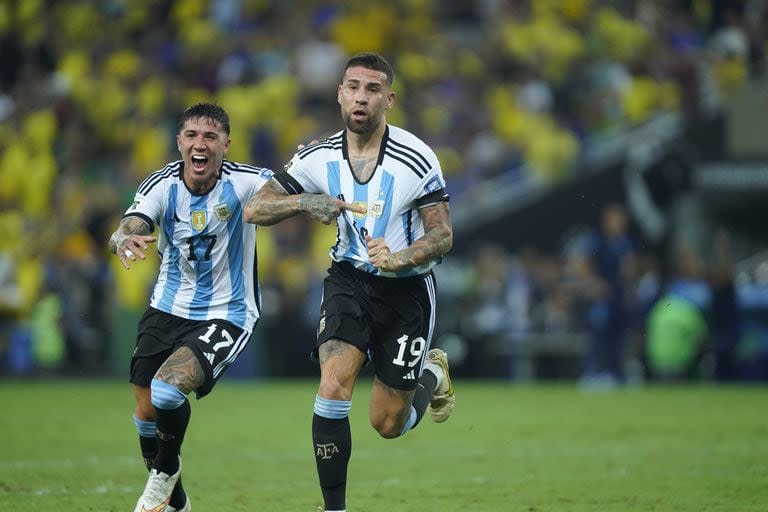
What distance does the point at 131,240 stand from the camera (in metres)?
7.39

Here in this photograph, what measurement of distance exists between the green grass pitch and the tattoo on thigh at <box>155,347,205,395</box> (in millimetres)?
1009

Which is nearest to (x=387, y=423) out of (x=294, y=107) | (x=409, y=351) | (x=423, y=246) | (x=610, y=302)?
(x=409, y=351)

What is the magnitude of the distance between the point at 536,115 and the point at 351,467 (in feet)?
40.5

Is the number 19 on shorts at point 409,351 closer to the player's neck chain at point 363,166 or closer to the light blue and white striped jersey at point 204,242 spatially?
the player's neck chain at point 363,166

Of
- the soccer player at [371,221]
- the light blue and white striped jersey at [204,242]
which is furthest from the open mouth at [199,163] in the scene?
the soccer player at [371,221]

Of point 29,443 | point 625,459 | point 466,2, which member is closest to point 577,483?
point 625,459

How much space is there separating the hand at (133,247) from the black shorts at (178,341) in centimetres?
68

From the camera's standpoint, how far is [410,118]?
2223cm

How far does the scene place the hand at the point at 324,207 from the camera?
713cm

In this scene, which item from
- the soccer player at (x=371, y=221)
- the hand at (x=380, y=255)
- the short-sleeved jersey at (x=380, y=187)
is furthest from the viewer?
the short-sleeved jersey at (x=380, y=187)

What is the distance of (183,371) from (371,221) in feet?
4.45

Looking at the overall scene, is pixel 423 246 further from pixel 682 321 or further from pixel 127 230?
pixel 682 321

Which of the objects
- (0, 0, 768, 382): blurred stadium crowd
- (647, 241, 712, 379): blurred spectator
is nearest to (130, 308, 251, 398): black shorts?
Result: (647, 241, 712, 379): blurred spectator

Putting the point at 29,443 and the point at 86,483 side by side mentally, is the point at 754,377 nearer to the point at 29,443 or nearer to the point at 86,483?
the point at 29,443
